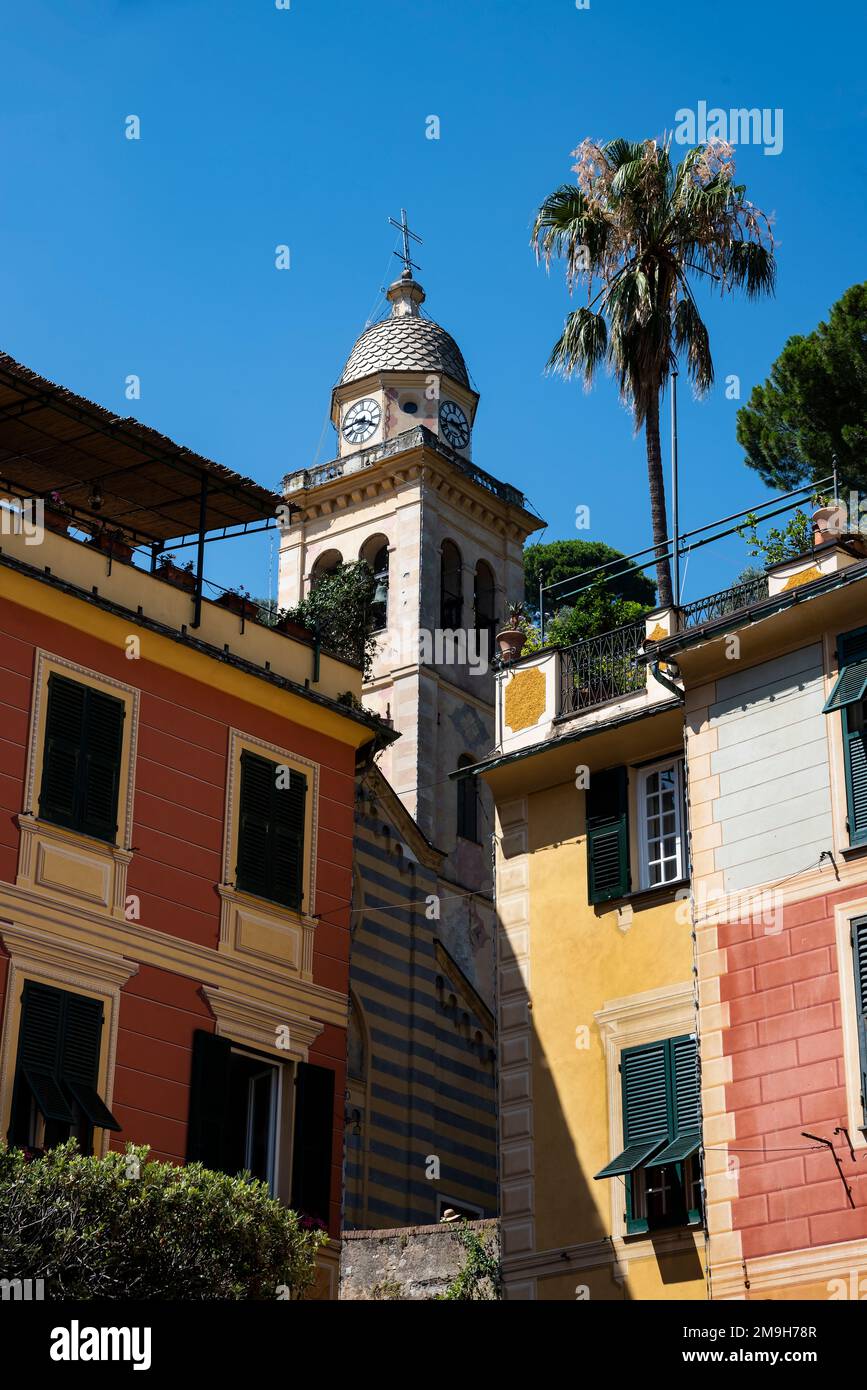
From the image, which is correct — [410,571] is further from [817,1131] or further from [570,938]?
[817,1131]

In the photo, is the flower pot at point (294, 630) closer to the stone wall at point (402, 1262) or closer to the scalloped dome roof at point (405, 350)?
the stone wall at point (402, 1262)

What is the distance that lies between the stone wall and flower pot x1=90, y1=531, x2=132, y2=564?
8.40 m

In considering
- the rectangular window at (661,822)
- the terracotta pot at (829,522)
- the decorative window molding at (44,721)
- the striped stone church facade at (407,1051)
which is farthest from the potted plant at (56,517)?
the striped stone church facade at (407,1051)

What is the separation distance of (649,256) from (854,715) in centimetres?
1453

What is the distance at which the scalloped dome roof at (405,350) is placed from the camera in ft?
206

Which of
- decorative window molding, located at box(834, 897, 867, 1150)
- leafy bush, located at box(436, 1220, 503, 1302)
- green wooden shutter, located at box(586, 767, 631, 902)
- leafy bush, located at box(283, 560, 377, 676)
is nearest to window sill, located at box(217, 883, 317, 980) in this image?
green wooden shutter, located at box(586, 767, 631, 902)

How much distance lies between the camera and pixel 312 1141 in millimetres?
23375

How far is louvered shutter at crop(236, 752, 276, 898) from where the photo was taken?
24.0 meters

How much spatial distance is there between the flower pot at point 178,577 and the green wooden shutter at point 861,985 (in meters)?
9.24

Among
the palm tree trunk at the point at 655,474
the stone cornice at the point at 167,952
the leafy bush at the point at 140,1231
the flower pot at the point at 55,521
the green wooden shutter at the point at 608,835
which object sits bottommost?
the leafy bush at the point at 140,1231

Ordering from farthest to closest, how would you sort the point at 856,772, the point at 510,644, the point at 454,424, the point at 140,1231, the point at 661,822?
the point at 454,424 → the point at 510,644 → the point at 661,822 → the point at 856,772 → the point at 140,1231

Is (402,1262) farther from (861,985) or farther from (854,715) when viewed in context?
(854,715)

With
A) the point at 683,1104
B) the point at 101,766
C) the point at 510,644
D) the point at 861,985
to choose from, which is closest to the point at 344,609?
the point at 510,644
